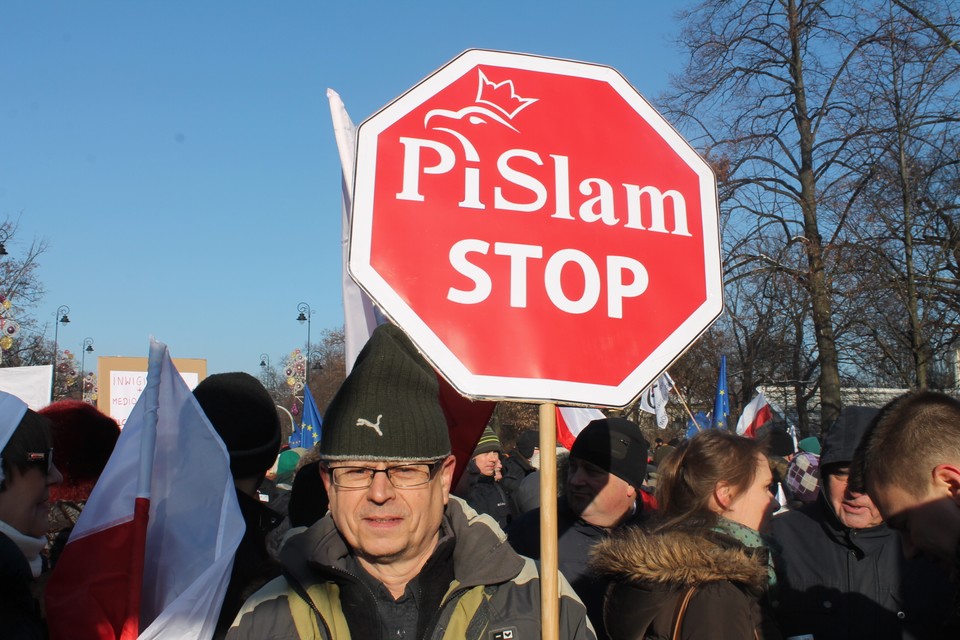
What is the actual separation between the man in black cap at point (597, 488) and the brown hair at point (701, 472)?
58cm

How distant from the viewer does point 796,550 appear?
3811mm

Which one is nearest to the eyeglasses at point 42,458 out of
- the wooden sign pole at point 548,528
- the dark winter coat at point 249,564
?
the dark winter coat at point 249,564

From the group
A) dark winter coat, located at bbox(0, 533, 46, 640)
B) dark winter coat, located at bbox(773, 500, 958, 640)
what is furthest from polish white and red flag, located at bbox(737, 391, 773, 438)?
dark winter coat, located at bbox(0, 533, 46, 640)

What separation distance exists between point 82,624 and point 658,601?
1663mm

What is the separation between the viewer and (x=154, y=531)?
2.73 meters

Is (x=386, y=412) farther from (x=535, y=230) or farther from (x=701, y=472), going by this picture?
(x=701, y=472)

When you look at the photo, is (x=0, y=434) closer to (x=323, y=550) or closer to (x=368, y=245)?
(x=323, y=550)

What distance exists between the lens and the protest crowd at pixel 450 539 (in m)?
2.44

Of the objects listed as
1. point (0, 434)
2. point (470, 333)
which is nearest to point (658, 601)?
point (470, 333)

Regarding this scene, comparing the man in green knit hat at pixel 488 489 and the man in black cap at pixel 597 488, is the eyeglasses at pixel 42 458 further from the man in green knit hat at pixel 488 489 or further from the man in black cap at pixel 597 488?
the man in green knit hat at pixel 488 489

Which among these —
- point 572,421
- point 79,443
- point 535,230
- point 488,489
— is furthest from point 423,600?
point 572,421

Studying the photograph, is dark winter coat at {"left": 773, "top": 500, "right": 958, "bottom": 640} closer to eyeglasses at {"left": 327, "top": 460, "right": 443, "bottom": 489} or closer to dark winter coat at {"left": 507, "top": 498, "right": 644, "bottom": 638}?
dark winter coat at {"left": 507, "top": 498, "right": 644, "bottom": 638}

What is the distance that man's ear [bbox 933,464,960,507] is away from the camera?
7.83 ft

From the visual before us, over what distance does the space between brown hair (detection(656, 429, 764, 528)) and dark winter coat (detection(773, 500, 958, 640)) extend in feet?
1.20
